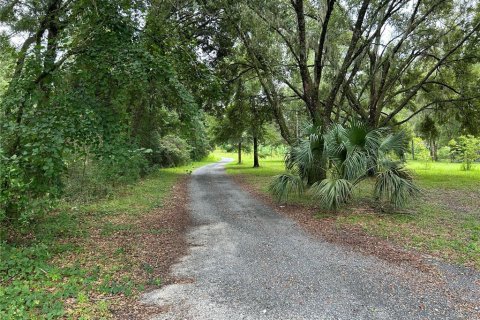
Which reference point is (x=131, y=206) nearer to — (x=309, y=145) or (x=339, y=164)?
(x=309, y=145)

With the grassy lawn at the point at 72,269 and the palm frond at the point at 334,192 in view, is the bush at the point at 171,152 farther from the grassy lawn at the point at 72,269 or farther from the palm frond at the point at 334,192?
the palm frond at the point at 334,192

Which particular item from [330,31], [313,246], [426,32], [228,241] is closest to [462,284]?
[313,246]

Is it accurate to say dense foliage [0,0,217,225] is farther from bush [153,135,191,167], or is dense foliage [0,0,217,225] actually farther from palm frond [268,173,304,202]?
bush [153,135,191,167]

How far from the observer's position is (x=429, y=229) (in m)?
6.76

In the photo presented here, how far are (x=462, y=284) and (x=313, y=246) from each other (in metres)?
2.25

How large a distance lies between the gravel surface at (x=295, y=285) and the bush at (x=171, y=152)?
18.7 meters

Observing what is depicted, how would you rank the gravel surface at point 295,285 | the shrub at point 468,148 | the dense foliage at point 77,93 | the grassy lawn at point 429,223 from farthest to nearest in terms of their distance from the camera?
→ 1. the shrub at point 468,148
2. the grassy lawn at point 429,223
3. the dense foliage at point 77,93
4. the gravel surface at point 295,285

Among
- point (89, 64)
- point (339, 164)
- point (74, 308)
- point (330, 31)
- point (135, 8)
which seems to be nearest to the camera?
point (74, 308)

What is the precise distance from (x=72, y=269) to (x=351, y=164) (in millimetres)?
6066

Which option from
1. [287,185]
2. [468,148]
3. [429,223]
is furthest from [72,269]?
[468,148]

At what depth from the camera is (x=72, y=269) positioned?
464 centimetres

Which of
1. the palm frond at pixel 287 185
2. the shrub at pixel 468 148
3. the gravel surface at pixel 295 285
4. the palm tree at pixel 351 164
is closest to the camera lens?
the gravel surface at pixel 295 285

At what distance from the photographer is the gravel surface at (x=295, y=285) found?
3.48 meters

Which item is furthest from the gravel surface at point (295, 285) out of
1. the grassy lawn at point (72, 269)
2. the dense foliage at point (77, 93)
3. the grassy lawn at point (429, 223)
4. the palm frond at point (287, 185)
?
the palm frond at point (287, 185)
